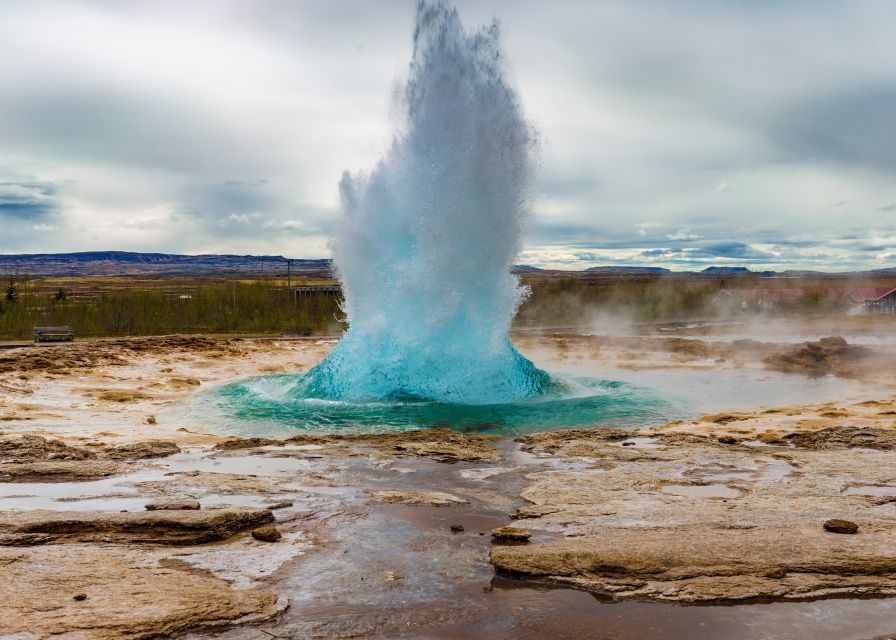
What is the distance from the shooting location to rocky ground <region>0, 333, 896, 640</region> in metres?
4.48

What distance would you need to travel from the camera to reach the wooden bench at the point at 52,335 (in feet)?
97.7

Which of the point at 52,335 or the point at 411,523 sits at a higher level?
the point at 52,335

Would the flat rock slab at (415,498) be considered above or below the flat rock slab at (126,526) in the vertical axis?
below

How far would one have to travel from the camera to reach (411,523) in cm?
637

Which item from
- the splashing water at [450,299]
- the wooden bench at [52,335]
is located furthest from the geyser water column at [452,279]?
the wooden bench at [52,335]

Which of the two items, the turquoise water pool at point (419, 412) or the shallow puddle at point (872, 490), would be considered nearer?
the shallow puddle at point (872, 490)

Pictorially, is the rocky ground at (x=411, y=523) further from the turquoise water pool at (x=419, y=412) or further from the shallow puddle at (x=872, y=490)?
the turquoise water pool at (x=419, y=412)

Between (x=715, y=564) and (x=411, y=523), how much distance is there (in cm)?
250

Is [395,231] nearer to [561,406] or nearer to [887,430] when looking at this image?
[561,406]

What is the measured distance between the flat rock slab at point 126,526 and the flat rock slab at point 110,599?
0.41 meters

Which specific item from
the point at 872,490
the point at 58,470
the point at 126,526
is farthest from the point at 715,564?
the point at 58,470

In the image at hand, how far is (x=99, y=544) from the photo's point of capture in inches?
218

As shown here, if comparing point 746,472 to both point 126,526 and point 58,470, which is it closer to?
point 126,526

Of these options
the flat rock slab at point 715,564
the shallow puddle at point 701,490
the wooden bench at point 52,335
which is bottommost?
the shallow puddle at point 701,490
